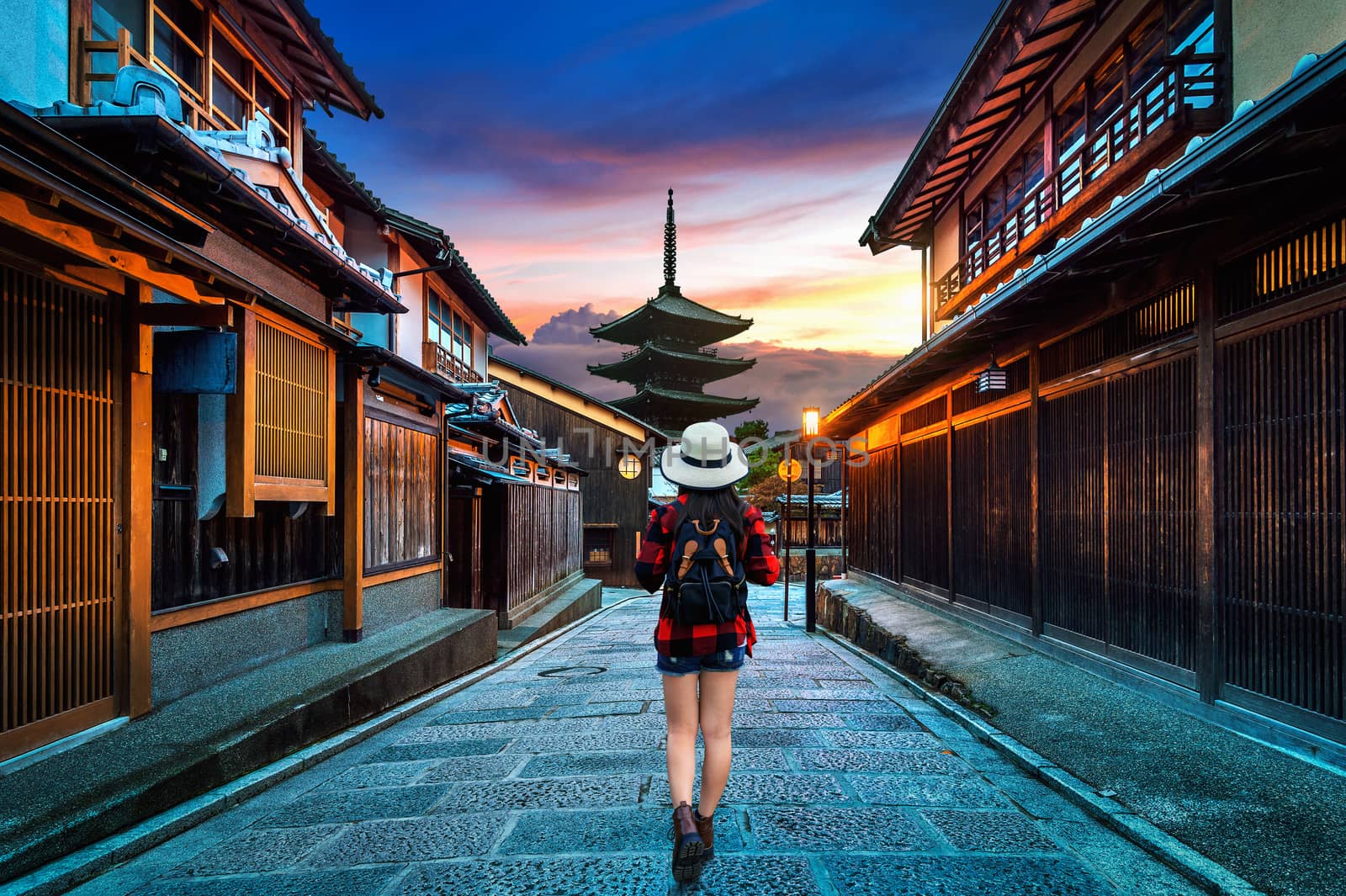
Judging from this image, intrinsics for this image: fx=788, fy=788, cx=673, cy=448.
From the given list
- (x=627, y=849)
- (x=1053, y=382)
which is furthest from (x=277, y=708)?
(x=1053, y=382)

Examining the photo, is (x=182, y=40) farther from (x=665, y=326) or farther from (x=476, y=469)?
(x=665, y=326)

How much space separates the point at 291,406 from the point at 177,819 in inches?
175

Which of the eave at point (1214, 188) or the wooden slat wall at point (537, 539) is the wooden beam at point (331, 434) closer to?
the wooden slat wall at point (537, 539)

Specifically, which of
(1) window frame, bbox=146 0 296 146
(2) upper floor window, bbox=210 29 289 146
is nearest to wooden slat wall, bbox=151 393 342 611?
(1) window frame, bbox=146 0 296 146

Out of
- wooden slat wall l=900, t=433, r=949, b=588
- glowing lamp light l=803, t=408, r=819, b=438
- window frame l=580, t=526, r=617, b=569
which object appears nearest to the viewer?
wooden slat wall l=900, t=433, r=949, b=588

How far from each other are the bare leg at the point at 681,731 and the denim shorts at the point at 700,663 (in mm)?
37

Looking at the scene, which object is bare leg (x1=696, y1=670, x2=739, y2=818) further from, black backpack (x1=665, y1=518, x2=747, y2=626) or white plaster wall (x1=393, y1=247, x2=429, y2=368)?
white plaster wall (x1=393, y1=247, x2=429, y2=368)

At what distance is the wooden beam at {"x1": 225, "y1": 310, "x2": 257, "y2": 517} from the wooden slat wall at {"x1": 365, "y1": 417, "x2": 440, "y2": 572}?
2.56 metres

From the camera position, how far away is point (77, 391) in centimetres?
565

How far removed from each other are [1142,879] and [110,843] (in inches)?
210

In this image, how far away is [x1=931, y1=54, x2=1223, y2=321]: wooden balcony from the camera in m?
7.91

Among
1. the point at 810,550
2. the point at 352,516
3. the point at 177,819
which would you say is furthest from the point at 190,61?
the point at 810,550

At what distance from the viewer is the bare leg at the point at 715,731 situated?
3.97 meters

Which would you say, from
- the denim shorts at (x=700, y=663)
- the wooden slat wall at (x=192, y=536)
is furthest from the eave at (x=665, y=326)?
the denim shorts at (x=700, y=663)
